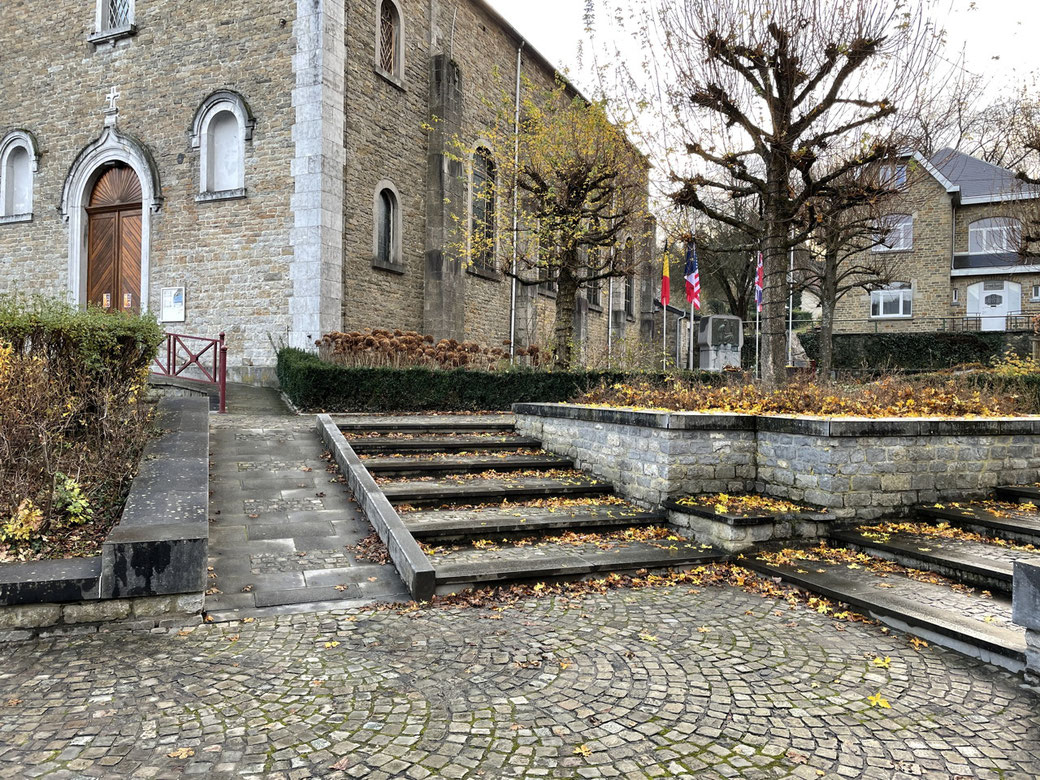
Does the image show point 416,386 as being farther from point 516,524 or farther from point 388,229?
point 388,229

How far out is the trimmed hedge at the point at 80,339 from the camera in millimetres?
5855

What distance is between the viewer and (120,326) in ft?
20.8

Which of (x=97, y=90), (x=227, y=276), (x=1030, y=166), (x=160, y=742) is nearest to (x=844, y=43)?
(x=160, y=742)

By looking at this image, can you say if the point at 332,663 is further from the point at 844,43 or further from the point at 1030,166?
the point at 1030,166

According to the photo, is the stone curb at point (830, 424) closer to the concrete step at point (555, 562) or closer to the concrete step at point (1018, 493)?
the concrete step at point (1018, 493)

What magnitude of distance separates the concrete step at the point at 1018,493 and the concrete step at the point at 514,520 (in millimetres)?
3253

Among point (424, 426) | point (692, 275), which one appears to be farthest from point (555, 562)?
point (692, 275)

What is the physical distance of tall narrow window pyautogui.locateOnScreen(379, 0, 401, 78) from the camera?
590 inches

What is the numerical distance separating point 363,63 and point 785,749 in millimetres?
14683

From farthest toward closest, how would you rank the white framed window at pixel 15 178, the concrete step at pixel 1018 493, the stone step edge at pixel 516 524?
the white framed window at pixel 15 178 → the concrete step at pixel 1018 493 → the stone step edge at pixel 516 524

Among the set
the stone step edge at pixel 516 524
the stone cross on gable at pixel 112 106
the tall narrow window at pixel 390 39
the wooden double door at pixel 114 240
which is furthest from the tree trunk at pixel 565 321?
the stone cross on gable at pixel 112 106

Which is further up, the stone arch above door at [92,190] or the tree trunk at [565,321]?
the stone arch above door at [92,190]

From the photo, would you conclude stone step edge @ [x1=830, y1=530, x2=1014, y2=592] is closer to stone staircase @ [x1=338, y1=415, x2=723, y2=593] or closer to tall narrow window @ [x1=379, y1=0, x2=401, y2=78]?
stone staircase @ [x1=338, y1=415, x2=723, y2=593]

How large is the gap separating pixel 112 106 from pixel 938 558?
1748 cm
